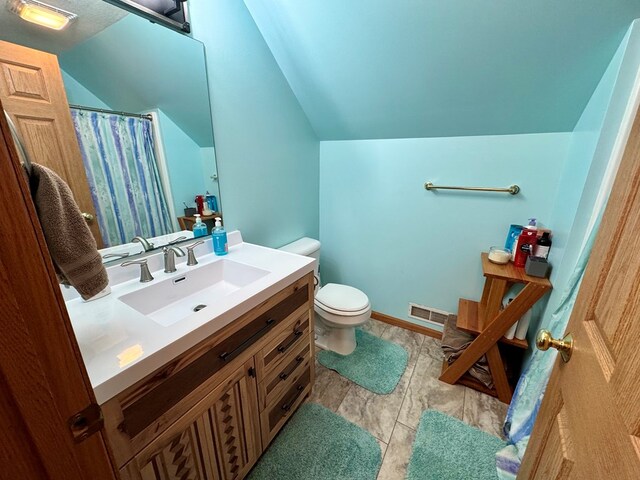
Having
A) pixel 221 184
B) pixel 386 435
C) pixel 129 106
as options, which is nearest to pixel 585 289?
pixel 386 435

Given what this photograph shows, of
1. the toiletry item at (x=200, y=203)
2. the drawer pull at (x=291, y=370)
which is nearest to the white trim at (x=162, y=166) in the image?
the toiletry item at (x=200, y=203)

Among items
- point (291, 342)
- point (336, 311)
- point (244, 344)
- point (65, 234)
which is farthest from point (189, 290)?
point (336, 311)

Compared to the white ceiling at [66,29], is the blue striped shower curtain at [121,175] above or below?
below

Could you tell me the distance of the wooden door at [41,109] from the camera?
2.70 ft

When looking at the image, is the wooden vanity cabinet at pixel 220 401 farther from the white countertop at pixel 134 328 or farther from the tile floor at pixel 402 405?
the tile floor at pixel 402 405

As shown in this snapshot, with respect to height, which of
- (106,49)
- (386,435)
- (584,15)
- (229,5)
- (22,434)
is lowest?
(386,435)

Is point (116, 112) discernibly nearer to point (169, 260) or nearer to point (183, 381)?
point (169, 260)

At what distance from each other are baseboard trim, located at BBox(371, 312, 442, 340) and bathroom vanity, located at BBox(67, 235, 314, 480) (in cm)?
108

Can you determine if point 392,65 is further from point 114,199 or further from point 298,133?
point 114,199

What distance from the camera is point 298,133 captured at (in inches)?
75.0

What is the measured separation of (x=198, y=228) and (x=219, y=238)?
0.13 metres

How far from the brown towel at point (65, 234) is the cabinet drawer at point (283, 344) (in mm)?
653

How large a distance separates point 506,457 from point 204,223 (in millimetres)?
1825

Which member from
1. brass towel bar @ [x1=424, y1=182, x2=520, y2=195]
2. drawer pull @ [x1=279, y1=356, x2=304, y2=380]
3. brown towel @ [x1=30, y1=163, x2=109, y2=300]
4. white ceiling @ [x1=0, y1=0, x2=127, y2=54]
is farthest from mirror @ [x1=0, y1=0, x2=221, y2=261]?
Result: brass towel bar @ [x1=424, y1=182, x2=520, y2=195]
